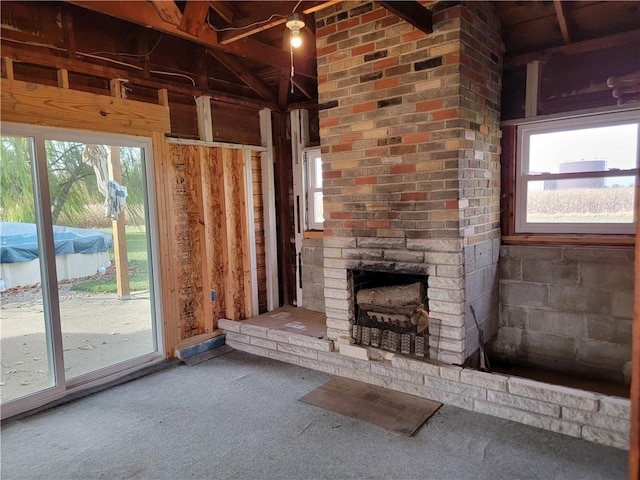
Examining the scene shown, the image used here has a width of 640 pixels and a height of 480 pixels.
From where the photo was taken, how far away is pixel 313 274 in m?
4.61

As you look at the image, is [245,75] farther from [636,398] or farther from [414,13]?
[636,398]

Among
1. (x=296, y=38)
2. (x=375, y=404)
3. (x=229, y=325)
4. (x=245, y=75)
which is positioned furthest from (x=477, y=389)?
(x=245, y=75)

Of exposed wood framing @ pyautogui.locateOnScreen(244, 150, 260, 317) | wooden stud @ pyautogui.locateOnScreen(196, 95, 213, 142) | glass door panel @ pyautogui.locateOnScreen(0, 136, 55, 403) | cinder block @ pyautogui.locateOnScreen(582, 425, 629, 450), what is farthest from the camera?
exposed wood framing @ pyautogui.locateOnScreen(244, 150, 260, 317)

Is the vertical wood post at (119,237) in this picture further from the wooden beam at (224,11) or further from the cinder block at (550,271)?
the cinder block at (550,271)

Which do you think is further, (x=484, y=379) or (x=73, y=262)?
(x=73, y=262)

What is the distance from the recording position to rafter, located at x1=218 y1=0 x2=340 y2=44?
2.69 metres

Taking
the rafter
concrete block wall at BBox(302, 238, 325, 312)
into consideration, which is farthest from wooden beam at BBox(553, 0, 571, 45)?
concrete block wall at BBox(302, 238, 325, 312)

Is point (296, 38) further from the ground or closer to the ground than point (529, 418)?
further from the ground

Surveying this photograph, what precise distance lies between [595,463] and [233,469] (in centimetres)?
202

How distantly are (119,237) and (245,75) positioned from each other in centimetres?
210

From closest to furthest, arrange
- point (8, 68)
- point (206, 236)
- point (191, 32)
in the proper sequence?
point (8, 68) < point (191, 32) < point (206, 236)

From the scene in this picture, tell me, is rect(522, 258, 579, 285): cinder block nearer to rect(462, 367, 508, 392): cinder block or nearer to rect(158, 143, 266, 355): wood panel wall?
rect(462, 367, 508, 392): cinder block

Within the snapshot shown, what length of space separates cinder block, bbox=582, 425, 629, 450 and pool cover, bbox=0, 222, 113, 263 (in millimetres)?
3830

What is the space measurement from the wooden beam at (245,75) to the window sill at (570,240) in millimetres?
2891
